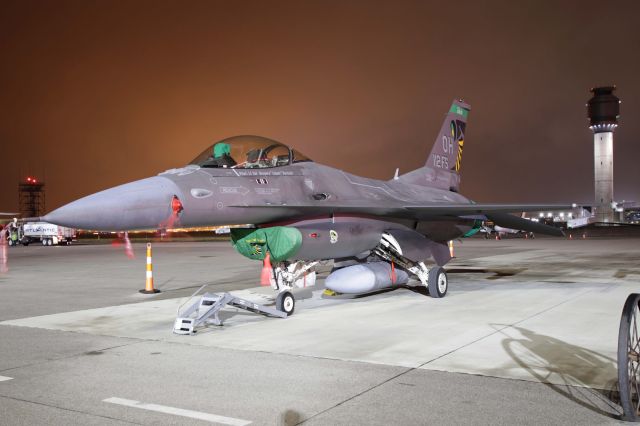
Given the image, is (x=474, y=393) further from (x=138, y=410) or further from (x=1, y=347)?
(x=1, y=347)

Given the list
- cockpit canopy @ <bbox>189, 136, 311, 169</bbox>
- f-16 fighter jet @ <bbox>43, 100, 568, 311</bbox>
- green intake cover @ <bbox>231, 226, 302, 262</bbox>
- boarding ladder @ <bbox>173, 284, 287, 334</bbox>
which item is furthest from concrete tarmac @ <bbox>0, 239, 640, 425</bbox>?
cockpit canopy @ <bbox>189, 136, 311, 169</bbox>

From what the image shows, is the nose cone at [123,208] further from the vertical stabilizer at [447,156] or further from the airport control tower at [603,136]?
the airport control tower at [603,136]

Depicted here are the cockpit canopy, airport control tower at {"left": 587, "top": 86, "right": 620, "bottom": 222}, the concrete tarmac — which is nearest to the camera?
the concrete tarmac

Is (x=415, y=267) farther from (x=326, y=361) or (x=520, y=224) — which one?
(x=326, y=361)

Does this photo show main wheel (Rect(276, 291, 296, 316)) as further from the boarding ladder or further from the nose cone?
the nose cone

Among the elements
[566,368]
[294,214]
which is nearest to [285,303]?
[294,214]

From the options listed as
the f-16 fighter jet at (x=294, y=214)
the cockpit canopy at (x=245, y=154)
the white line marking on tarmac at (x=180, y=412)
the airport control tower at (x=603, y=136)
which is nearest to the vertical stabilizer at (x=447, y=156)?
the f-16 fighter jet at (x=294, y=214)

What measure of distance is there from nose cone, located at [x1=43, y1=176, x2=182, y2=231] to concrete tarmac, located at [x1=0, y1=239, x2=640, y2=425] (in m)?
1.50

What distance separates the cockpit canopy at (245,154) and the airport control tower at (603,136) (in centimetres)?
11338

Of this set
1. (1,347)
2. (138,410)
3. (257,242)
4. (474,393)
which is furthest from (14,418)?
(257,242)

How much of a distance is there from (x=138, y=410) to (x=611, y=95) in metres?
124

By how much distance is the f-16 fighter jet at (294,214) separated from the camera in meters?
7.64

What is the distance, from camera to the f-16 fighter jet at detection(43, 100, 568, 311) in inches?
301

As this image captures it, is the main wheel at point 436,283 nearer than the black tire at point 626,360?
No
